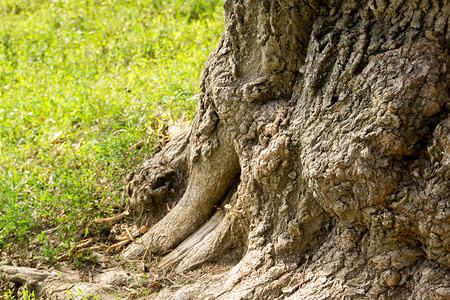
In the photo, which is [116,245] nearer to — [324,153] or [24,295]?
[24,295]

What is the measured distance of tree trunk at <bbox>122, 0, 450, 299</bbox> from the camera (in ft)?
7.32

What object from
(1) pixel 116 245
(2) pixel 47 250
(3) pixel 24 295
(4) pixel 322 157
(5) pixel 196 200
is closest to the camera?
(4) pixel 322 157

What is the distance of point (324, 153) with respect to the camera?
247 centimetres

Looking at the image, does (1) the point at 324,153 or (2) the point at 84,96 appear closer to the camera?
(1) the point at 324,153

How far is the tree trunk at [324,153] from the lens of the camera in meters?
2.23

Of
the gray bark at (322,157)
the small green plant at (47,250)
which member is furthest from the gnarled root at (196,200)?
the small green plant at (47,250)

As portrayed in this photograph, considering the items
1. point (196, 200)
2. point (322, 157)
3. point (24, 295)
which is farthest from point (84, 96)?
point (322, 157)

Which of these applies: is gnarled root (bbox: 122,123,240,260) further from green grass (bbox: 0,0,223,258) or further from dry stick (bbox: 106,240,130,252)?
green grass (bbox: 0,0,223,258)

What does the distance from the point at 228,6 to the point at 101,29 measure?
14.6 ft

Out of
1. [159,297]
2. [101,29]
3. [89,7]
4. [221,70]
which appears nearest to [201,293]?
[159,297]

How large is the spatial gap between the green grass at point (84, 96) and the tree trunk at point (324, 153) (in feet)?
3.69

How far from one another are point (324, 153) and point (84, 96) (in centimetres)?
366

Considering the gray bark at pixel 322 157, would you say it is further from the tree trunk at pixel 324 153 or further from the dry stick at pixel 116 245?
the dry stick at pixel 116 245

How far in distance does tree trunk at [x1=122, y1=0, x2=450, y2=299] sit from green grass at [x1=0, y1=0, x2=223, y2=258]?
44.2 inches
